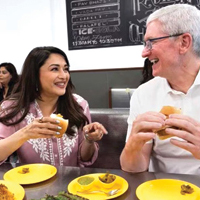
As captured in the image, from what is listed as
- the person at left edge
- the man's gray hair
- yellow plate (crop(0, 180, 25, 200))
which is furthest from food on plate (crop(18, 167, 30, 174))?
the person at left edge

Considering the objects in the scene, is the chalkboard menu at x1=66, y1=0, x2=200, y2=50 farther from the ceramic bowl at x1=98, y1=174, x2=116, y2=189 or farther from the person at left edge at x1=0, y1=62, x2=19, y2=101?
the ceramic bowl at x1=98, y1=174, x2=116, y2=189

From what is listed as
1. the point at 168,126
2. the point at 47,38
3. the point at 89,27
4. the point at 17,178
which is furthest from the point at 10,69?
the point at 168,126

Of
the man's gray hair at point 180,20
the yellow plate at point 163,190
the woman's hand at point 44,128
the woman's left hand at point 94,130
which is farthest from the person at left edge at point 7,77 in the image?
the yellow plate at point 163,190

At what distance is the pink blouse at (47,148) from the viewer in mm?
1808

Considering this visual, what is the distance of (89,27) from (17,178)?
398 centimetres

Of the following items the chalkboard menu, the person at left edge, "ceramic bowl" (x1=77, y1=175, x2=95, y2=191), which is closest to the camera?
"ceramic bowl" (x1=77, y1=175, x2=95, y2=191)

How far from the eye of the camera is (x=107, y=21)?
185 inches

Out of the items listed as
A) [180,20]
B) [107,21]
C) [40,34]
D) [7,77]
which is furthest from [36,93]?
[40,34]

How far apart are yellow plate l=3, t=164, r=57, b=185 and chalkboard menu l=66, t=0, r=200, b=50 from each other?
3593 mm

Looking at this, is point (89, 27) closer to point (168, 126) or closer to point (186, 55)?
point (186, 55)

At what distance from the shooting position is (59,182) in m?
1.26

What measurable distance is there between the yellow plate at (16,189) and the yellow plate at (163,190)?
1.67 feet

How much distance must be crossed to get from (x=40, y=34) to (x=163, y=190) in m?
4.61

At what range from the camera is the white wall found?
16.0 feet
